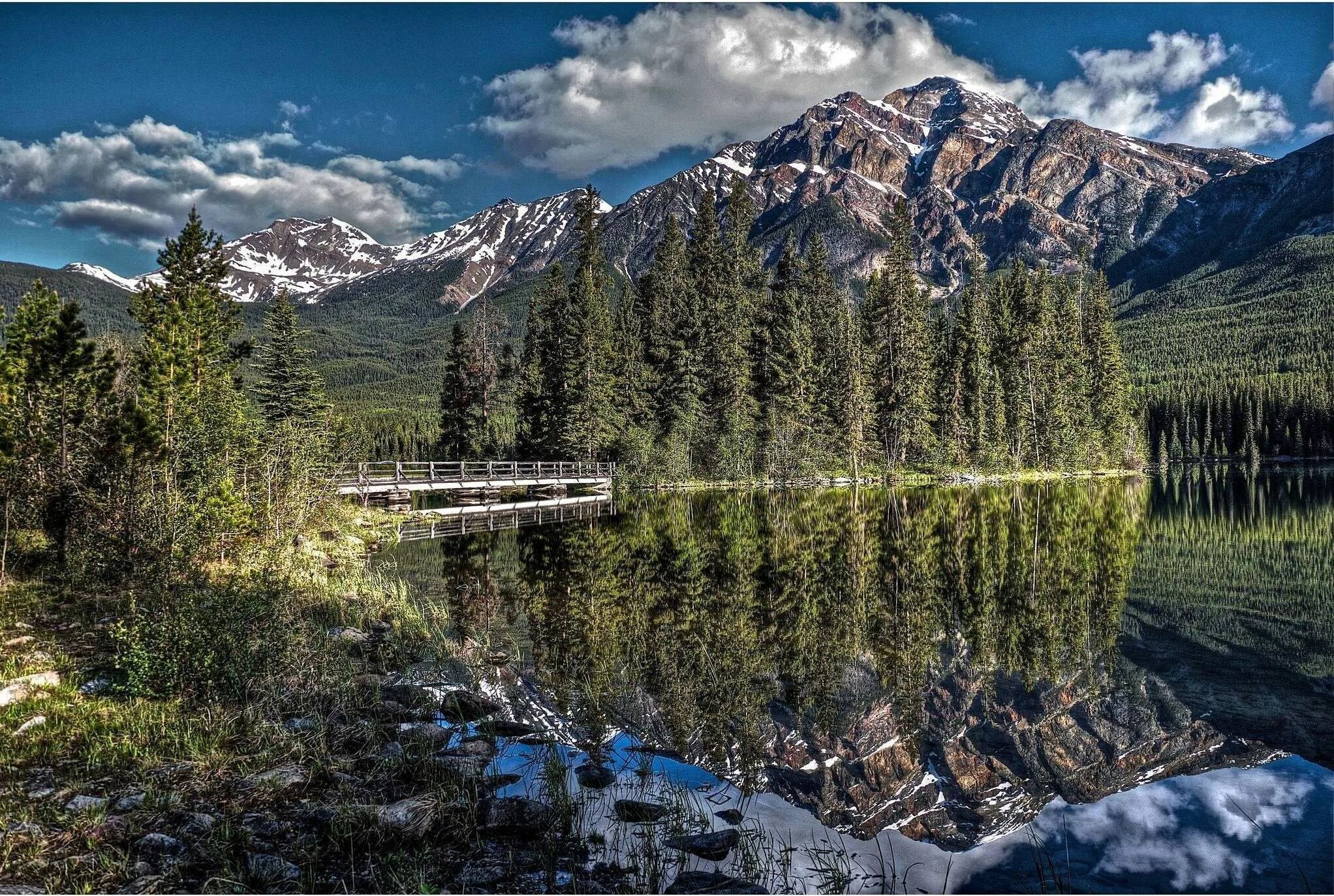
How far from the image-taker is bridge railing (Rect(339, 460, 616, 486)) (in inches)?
1257

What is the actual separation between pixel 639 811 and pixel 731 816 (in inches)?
31.6

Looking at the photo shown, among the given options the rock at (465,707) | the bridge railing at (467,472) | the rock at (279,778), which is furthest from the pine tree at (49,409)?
the rock at (279,778)

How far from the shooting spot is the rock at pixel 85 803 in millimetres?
5078

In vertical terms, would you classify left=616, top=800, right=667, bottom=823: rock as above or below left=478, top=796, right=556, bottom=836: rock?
below

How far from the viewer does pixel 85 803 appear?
5.19m

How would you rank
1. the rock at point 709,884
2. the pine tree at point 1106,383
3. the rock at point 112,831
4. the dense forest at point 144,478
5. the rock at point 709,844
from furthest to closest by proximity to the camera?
the pine tree at point 1106,383 → the dense forest at point 144,478 → the rock at point 709,844 → the rock at point 709,884 → the rock at point 112,831

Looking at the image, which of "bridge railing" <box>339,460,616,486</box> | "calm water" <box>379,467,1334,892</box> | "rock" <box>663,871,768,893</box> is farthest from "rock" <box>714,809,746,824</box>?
"bridge railing" <box>339,460,616,486</box>

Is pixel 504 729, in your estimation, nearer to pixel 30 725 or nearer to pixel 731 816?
pixel 731 816

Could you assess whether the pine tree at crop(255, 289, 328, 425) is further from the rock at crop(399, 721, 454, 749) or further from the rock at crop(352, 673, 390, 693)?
the rock at crop(399, 721, 454, 749)

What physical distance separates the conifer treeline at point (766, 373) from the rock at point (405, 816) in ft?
147

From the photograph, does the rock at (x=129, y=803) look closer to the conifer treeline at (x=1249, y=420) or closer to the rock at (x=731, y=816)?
the rock at (x=731, y=816)

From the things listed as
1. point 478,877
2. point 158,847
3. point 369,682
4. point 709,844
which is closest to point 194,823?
point 158,847

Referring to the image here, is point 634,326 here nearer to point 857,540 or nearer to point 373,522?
point 373,522

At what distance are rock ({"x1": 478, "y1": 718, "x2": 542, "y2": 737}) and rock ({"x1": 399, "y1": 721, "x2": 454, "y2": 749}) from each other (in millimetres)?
369
